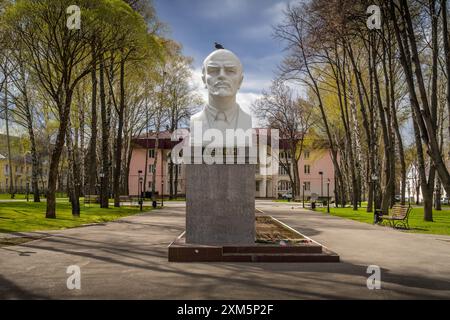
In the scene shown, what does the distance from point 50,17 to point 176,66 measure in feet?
77.4

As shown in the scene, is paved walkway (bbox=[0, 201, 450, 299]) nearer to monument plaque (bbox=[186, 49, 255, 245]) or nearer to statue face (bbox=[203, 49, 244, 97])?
monument plaque (bbox=[186, 49, 255, 245])

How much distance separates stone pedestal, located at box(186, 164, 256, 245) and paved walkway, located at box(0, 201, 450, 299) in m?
0.91

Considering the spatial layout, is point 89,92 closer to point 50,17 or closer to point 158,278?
point 50,17

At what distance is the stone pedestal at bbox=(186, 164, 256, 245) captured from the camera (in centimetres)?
910

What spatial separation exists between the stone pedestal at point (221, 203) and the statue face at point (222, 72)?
5.30ft

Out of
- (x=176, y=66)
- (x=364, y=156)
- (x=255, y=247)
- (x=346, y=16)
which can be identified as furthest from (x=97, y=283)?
(x=364, y=156)

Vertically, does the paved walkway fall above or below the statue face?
below

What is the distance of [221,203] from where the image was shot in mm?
9117

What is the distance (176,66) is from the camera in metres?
40.8

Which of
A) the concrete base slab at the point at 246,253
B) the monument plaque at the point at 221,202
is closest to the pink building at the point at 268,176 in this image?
the monument plaque at the point at 221,202

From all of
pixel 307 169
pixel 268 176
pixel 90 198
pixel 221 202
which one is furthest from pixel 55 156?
pixel 307 169

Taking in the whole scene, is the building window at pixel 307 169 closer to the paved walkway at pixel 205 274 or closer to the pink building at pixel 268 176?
the pink building at pixel 268 176

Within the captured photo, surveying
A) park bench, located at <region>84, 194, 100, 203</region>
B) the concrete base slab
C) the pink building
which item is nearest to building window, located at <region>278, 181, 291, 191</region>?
the pink building

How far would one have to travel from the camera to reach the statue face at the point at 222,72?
9.34 metres
